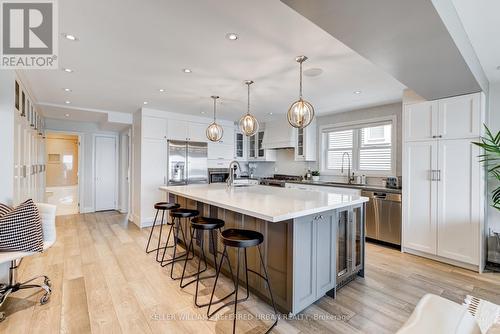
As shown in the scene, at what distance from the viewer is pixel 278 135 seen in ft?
19.5

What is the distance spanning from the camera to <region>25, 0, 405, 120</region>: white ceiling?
6.02ft

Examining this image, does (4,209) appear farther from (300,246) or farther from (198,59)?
(300,246)

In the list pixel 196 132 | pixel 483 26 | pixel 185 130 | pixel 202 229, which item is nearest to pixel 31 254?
pixel 202 229

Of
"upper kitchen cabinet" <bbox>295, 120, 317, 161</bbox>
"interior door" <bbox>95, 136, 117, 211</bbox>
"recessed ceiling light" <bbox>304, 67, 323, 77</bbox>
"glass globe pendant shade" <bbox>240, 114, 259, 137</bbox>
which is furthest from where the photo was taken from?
"interior door" <bbox>95, 136, 117, 211</bbox>

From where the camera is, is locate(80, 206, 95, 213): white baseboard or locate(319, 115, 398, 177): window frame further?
locate(80, 206, 95, 213): white baseboard

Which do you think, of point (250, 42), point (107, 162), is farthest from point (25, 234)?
point (107, 162)

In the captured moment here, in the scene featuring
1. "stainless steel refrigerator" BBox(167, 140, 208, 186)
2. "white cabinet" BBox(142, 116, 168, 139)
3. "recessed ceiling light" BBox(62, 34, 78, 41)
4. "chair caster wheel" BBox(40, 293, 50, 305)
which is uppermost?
"recessed ceiling light" BBox(62, 34, 78, 41)

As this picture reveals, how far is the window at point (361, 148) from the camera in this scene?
4488mm

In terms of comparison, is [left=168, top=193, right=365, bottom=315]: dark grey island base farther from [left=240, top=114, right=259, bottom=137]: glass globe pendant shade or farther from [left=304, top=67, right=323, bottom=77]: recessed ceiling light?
[left=304, top=67, right=323, bottom=77]: recessed ceiling light

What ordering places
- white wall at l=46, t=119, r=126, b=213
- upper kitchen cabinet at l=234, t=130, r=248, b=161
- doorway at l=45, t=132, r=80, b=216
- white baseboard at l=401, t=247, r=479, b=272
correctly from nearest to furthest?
white baseboard at l=401, t=247, r=479, b=272, white wall at l=46, t=119, r=126, b=213, upper kitchen cabinet at l=234, t=130, r=248, b=161, doorway at l=45, t=132, r=80, b=216

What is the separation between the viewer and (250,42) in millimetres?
2230

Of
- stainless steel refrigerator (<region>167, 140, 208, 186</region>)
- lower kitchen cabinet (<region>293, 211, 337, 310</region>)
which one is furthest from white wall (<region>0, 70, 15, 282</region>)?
lower kitchen cabinet (<region>293, 211, 337, 310</region>)

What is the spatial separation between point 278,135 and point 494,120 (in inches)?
148

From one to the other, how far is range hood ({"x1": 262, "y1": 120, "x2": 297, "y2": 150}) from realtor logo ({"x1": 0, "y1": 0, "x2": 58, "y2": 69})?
4347 mm
